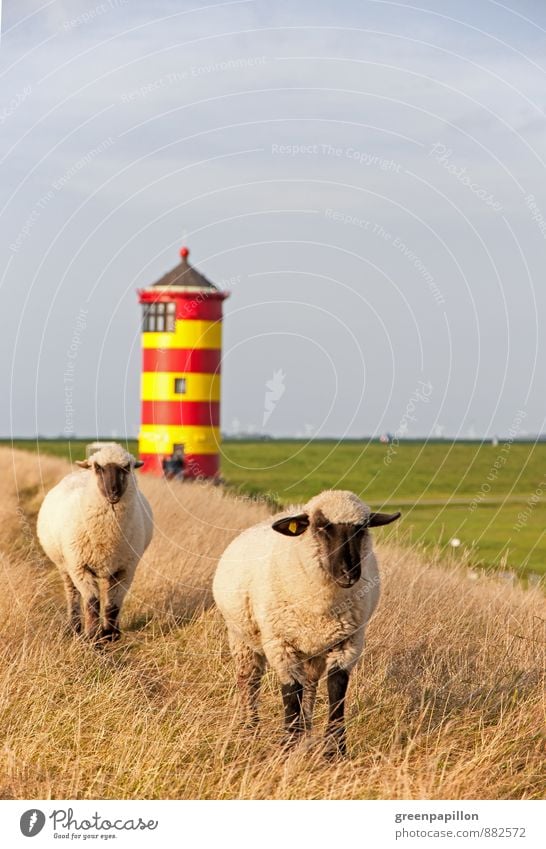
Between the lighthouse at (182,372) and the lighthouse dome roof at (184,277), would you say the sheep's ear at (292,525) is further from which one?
the lighthouse dome roof at (184,277)

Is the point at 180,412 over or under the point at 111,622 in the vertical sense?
over

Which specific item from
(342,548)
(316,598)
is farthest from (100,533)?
(342,548)

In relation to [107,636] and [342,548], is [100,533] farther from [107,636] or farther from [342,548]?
[342,548]

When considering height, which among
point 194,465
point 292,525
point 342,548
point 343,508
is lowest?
point 194,465

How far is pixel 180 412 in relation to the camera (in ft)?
76.7

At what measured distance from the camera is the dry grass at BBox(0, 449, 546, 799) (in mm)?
7812

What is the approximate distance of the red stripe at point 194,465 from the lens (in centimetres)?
2353

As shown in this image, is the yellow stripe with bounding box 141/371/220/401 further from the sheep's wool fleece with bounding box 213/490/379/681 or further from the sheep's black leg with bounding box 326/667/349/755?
the sheep's black leg with bounding box 326/667/349/755

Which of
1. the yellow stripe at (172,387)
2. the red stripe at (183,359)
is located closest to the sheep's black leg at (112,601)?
the yellow stripe at (172,387)

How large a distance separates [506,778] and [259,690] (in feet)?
6.50

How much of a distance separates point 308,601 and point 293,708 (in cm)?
83

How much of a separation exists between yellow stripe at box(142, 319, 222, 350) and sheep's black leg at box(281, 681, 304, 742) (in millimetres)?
16195

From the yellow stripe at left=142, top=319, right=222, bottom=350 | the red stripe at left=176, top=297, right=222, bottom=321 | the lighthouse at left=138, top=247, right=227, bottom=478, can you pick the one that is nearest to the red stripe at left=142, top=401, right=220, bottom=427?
the lighthouse at left=138, top=247, right=227, bottom=478

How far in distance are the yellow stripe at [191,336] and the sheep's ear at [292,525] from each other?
16236mm
